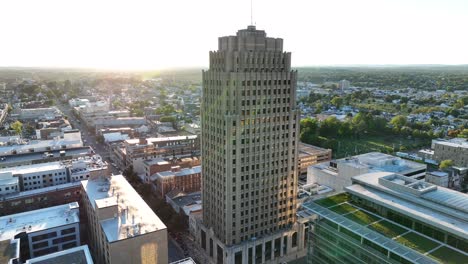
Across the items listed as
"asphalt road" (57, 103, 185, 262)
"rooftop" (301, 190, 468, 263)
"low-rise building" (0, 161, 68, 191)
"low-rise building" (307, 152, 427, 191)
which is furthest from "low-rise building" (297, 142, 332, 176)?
"low-rise building" (0, 161, 68, 191)

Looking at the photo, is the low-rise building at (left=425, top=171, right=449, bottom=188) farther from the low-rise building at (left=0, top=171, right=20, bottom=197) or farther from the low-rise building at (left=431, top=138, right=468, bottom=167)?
the low-rise building at (left=0, top=171, right=20, bottom=197)

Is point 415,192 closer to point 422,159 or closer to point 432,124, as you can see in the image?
point 422,159

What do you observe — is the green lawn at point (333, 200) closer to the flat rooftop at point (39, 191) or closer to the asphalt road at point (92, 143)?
the flat rooftop at point (39, 191)

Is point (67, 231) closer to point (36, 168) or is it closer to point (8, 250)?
point (8, 250)

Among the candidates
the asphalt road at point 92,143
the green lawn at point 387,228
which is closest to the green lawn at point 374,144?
the asphalt road at point 92,143

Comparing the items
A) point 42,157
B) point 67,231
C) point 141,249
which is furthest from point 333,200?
point 42,157
